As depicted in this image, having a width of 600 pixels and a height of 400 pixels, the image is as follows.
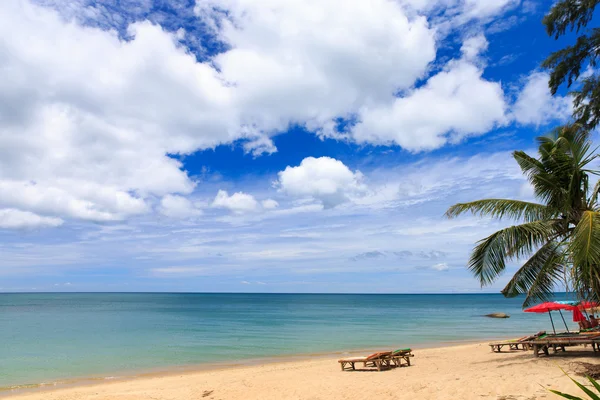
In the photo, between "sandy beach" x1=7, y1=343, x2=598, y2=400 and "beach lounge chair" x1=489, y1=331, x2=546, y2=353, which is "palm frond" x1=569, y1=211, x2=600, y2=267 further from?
"beach lounge chair" x1=489, y1=331, x2=546, y2=353

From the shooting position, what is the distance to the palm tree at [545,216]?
34.0 ft

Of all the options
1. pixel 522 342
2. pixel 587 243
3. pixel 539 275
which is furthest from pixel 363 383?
pixel 522 342

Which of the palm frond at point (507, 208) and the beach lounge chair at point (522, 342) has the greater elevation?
the palm frond at point (507, 208)

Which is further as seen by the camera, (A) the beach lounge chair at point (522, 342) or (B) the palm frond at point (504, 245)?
(A) the beach lounge chair at point (522, 342)

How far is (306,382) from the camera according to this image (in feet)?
42.5

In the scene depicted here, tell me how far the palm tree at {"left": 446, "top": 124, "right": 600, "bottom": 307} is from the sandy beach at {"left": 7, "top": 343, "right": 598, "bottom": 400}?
7.48 ft

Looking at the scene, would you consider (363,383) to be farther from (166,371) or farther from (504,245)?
(166,371)

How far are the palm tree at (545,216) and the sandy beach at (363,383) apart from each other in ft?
7.48

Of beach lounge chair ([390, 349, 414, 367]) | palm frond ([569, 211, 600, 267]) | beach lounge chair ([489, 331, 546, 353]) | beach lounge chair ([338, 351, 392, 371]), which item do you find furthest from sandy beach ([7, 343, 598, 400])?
palm frond ([569, 211, 600, 267])

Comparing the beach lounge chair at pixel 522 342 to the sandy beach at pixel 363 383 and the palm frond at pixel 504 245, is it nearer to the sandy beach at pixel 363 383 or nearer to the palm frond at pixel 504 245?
the sandy beach at pixel 363 383

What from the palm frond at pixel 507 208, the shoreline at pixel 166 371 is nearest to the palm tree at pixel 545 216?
the palm frond at pixel 507 208

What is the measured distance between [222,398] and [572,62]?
486 inches

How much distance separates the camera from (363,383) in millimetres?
11977

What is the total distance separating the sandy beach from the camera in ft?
31.9
